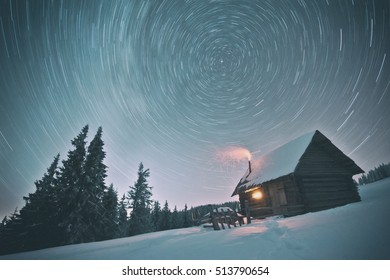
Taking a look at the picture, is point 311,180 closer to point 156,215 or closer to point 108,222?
point 108,222

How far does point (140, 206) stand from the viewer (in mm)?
32375

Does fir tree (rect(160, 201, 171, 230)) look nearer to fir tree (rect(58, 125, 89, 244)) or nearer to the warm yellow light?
fir tree (rect(58, 125, 89, 244))

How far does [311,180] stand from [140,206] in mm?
27857

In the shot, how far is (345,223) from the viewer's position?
5352mm

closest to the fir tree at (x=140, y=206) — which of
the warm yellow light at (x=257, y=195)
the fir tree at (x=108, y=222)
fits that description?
the fir tree at (x=108, y=222)

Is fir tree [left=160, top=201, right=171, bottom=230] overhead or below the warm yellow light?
below

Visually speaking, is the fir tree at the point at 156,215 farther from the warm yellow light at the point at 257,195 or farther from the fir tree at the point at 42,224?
the warm yellow light at the point at 257,195

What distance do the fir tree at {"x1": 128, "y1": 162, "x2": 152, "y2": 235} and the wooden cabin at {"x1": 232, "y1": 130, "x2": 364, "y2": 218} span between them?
22.1 meters

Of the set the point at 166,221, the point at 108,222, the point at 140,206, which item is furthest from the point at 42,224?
the point at 166,221

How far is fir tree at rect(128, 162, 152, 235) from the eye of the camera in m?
30.2

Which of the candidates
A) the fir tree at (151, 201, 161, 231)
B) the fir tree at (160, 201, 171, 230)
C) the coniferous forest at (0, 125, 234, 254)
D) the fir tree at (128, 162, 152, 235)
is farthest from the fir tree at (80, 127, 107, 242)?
the fir tree at (151, 201, 161, 231)

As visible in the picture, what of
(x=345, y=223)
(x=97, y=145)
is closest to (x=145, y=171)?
(x=97, y=145)

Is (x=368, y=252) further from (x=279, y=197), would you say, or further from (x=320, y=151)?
(x=320, y=151)
